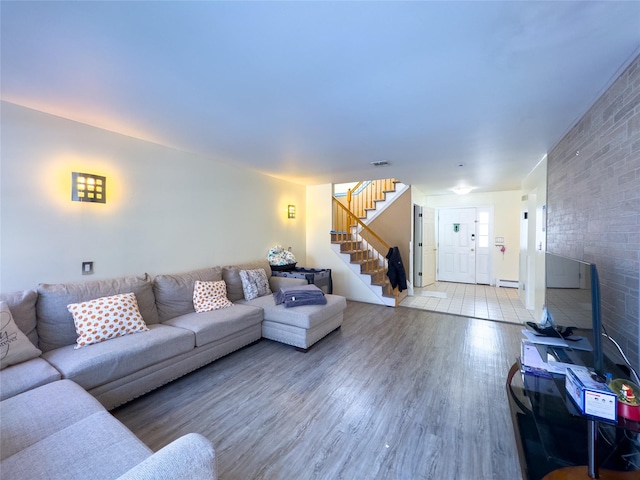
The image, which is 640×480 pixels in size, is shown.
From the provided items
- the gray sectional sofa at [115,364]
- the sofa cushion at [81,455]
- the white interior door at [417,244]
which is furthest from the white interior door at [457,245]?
the sofa cushion at [81,455]

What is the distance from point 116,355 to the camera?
1996mm

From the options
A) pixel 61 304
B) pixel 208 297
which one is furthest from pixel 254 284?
pixel 61 304

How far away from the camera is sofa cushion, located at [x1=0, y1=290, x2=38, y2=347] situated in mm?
1980

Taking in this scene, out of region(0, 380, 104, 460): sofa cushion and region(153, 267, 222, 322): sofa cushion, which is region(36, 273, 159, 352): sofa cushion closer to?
region(153, 267, 222, 322): sofa cushion

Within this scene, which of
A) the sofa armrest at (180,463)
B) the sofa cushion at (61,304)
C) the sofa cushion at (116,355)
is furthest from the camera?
the sofa cushion at (61,304)

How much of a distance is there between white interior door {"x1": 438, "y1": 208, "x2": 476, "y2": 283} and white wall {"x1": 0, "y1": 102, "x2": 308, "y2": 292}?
5356mm

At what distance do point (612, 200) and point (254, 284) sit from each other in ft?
11.8

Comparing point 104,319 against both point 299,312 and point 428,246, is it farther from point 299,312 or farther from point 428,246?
point 428,246

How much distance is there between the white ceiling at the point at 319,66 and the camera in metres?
1.26

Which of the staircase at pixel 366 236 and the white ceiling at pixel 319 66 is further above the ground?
the white ceiling at pixel 319 66

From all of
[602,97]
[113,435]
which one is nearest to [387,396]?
[113,435]

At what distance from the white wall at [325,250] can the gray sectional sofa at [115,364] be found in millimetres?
1549

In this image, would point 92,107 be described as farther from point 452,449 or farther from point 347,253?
point 347,253

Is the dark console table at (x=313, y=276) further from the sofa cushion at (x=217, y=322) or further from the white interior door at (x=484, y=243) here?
the white interior door at (x=484, y=243)
